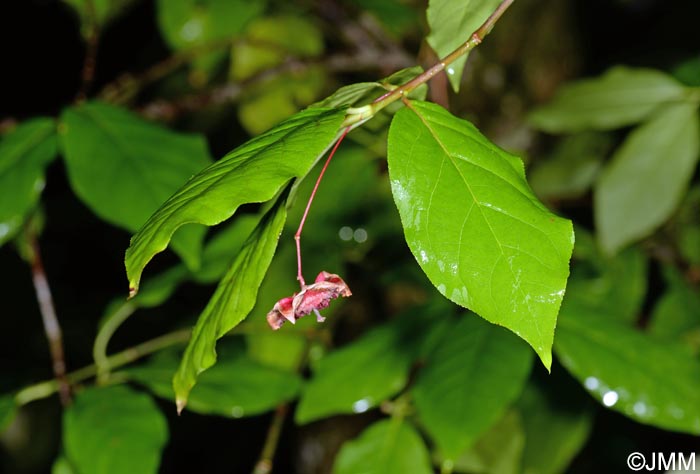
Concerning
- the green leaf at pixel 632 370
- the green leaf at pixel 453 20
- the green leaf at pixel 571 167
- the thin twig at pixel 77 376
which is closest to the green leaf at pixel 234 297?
the green leaf at pixel 453 20

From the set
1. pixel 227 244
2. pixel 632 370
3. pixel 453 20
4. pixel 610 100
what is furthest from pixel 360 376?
pixel 610 100

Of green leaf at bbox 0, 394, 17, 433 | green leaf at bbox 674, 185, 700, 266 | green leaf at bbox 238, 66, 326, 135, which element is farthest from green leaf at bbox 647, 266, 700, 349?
green leaf at bbox 0, 394, 17, 433

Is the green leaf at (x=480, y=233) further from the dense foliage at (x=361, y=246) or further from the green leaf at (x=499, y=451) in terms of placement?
the green leaf at (x=499, y=451)

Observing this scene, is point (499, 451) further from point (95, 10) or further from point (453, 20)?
point (95, 10)

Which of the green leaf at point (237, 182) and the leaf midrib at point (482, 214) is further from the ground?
the green leaf at point (237, 182)

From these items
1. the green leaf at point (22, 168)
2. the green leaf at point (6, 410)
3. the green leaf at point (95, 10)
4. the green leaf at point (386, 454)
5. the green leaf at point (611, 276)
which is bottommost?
the green leaf at point (611, 276)

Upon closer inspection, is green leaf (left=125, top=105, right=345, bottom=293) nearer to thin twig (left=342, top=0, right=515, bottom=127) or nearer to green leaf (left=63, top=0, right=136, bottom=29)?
thin twig (left=342, top=0, right=515, bottom=127)
